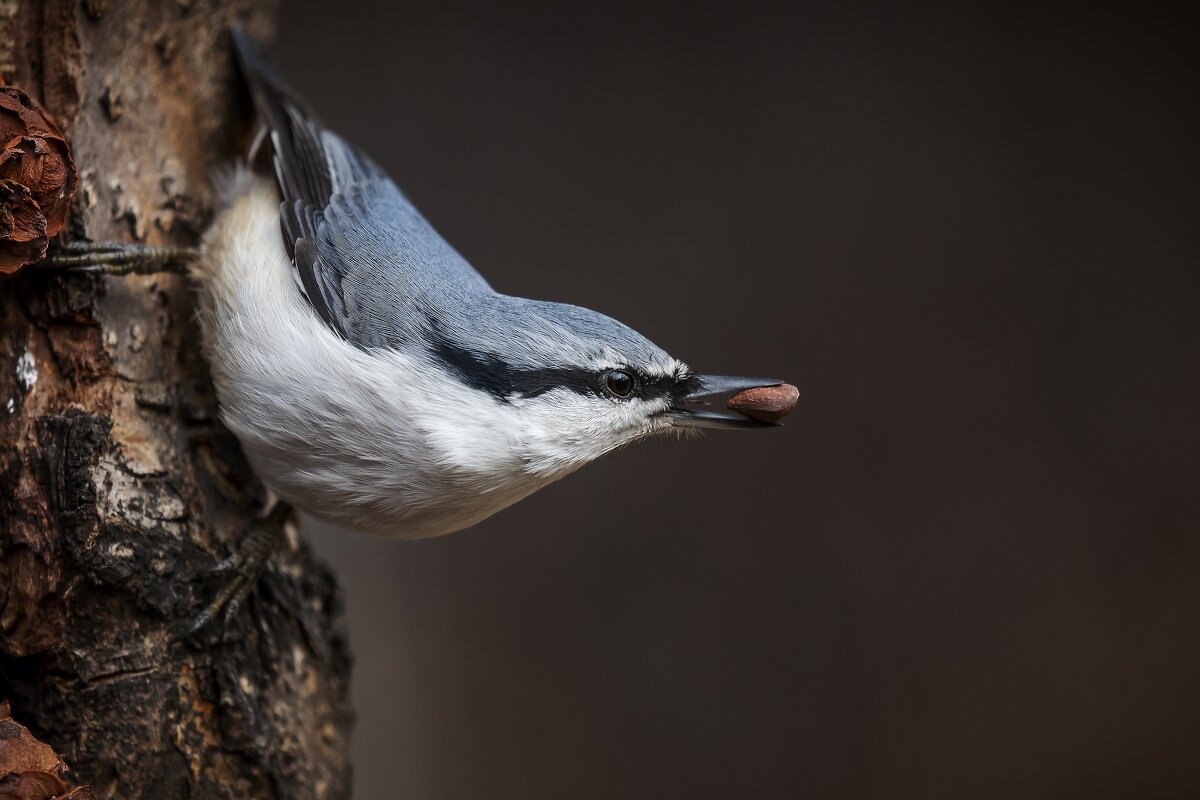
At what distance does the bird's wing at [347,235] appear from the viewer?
1651 mm

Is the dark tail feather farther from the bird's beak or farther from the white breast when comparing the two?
the bird's beak

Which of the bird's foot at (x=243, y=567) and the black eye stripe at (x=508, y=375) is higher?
the black eye stripe at (x=508, y=375)

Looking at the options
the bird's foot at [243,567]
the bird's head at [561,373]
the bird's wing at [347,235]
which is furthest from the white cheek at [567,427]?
the bird's foot at [243,567]

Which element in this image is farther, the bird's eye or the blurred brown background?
the blurred brown background

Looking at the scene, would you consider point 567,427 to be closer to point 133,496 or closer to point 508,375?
point 508,375

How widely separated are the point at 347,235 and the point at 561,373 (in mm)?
503

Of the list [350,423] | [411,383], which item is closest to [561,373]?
[411,383]

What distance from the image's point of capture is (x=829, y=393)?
321cm

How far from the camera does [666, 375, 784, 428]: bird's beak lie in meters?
1.64

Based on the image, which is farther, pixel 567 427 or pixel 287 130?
pixel 287 130

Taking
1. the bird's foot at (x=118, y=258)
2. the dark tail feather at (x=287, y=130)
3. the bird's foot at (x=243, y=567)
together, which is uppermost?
the dark tail feather at (x=287, y=130)

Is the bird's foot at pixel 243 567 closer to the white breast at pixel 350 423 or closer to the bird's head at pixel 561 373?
the white breast at pixel 350 423

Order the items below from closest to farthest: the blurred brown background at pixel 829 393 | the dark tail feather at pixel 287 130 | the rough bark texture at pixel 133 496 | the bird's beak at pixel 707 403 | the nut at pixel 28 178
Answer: the nut at pixel 28 178 < the rough bark texture at pixel 133 496 < the bird's beak at pixel 707 403 < the dark tail feather at pixel 287 130 < the blurred brown background at pixel 829 393

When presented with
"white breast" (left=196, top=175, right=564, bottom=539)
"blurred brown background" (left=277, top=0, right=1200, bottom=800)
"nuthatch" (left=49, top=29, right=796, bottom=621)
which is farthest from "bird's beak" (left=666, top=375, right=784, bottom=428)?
"blurred brown background" (left=277, top=0, right=1200, bottom=800)
